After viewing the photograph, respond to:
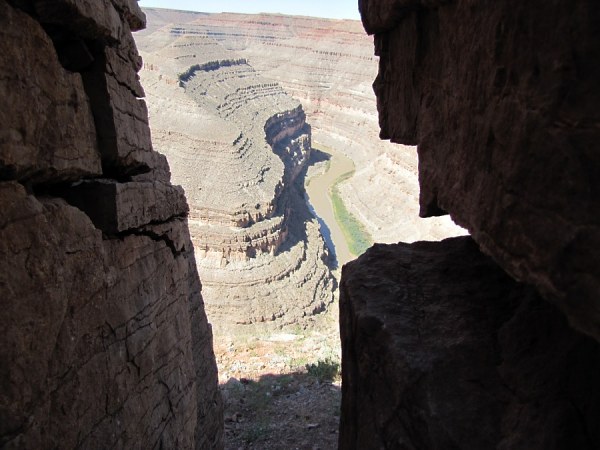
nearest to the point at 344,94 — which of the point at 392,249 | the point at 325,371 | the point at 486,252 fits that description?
the point at 325,371

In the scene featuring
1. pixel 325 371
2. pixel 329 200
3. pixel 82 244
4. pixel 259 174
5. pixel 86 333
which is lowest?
pixel 329 200

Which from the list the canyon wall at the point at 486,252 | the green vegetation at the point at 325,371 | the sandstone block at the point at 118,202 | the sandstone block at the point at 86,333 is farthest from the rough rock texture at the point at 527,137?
the green vegetation at the point at 325,371

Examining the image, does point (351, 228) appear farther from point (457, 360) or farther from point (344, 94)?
point (457, 360)

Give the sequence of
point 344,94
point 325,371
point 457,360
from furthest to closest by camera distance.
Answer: point 344,94 → point 325,371 → point 457,360

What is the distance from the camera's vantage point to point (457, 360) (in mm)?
3879

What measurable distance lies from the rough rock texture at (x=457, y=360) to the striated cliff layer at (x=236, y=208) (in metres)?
17.1

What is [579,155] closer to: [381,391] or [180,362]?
[381,391]

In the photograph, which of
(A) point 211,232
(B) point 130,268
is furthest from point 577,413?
(A) point 211,232

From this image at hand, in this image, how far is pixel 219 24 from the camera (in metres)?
109

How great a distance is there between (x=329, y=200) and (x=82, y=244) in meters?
36.4

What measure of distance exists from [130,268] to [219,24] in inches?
4491

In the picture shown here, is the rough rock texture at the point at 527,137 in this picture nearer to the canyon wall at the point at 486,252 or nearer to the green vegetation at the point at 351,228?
the canyon wall at the point at 486,252

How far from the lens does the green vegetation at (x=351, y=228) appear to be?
103 ft

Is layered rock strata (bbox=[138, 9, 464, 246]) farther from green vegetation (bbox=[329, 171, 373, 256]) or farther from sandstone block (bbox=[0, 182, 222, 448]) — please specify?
sandstone block (bbox=[0, 182, 222, 448])
